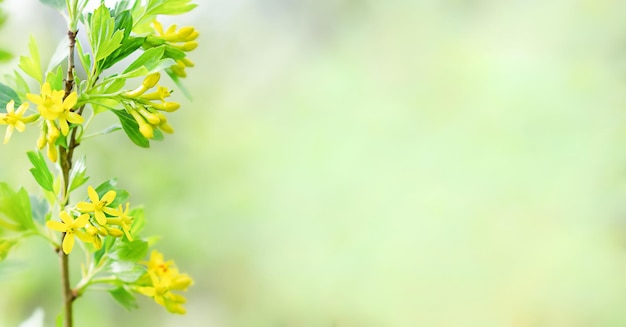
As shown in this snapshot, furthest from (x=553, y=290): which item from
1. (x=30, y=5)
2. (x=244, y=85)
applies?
(x=30, y=5)

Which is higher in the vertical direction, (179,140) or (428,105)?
(428,105)

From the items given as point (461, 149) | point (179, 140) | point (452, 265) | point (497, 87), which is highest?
point (497, 87)

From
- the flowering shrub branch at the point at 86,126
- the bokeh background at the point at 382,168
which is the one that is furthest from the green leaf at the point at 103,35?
the bokeh background at the point at 382,168

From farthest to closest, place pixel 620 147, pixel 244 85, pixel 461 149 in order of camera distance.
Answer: pixel 244 85 → pixel 461 149 → pixel 620 147

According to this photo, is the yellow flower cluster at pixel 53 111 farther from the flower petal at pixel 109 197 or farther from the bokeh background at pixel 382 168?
the bokeh background at pixel 382 168

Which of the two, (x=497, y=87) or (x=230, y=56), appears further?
(x=230, y=56)

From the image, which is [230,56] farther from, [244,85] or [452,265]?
[452,265]

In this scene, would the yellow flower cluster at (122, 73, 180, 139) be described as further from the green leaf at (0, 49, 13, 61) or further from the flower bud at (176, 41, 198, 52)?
the green leaf at (0, 49, 13, 61)
